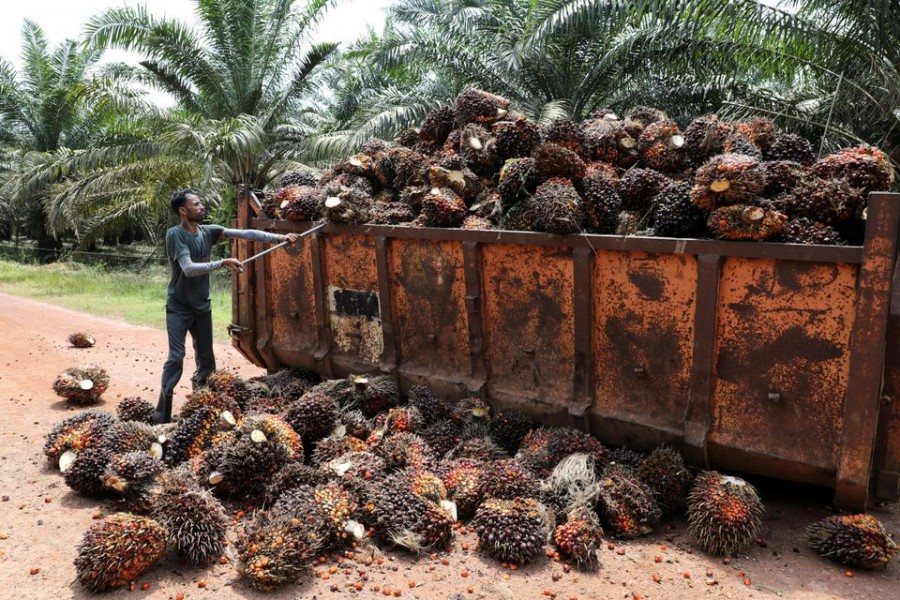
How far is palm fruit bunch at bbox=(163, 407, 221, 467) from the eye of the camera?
4.66 meters

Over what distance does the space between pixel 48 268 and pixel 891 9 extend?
21.5m

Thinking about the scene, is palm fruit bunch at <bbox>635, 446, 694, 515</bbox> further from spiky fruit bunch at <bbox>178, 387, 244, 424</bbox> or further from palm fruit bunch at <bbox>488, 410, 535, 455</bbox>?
spiky fruit bunch at <bbox>178, 387, 244, 424</bbox>

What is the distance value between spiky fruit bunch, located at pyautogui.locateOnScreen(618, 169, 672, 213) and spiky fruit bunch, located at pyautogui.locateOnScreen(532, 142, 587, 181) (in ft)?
1.17

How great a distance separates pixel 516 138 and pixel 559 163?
70 centimetres

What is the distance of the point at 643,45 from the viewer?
12.0m

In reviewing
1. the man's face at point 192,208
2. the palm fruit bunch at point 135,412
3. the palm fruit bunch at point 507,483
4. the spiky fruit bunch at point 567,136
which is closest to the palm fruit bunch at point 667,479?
the palm fruit bunch at point 507,483

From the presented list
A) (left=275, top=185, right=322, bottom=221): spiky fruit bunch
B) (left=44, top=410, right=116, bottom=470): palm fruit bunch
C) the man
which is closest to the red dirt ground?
(left=44, top=410, right=116, bottom=470): palm fruit bunch

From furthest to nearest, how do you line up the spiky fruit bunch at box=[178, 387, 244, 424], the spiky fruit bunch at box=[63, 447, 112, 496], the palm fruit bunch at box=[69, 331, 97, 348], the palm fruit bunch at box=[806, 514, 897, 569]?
1. the palm fruit bunch at box=[69, 331, 97, 348]
2. the spiky fruit bunch at box=[178, 387, 244, 424]
3. the spiky fruit bunch at box=[63, 447, 112, 496]
4. the palm fruit bunch at box=[806, 514, 897, 569]

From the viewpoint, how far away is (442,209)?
497 cm

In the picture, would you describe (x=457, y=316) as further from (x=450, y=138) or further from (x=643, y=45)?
(x=643, y=45)

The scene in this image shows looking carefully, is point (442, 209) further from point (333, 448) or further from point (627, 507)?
point (627, 507)

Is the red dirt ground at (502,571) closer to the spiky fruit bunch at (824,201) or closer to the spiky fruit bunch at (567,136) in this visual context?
the spiky fruit bunch at (824,201)

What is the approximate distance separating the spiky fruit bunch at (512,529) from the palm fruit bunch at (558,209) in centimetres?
165

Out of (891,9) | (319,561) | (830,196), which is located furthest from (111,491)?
(891,9)
